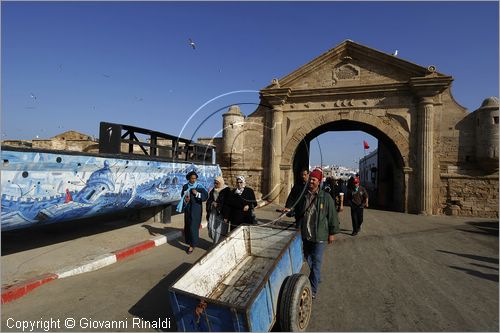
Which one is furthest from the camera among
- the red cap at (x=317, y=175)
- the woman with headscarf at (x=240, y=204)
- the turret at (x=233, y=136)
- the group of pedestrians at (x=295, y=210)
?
the turret at (x=233, y=136)

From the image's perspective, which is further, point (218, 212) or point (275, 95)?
point (275, 95)

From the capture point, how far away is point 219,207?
20.8 feet

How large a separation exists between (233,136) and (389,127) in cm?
806

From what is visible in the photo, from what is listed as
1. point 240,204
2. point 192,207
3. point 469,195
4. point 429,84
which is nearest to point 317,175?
point 240,204

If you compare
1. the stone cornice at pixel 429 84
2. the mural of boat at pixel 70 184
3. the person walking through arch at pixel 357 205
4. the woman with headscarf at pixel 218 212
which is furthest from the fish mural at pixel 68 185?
the stone cornice at pixel 429 84

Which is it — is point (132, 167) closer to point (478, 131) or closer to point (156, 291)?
point (156, 291)

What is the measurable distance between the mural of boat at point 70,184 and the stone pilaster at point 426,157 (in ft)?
37.7

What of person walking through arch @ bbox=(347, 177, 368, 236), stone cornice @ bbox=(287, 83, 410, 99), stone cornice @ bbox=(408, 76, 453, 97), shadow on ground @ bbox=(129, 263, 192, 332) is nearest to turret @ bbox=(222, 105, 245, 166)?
stone cornice @ bbox=(287, 83, 410, 99)

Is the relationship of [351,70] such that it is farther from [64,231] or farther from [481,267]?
[64,231]

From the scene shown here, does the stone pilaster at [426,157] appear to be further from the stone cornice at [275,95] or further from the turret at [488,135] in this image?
the stone cornice at [275,95]

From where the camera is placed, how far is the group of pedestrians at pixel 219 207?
6184mm

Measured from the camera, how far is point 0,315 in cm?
378

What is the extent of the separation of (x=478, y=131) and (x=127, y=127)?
14.3m

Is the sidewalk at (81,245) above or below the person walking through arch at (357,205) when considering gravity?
below
